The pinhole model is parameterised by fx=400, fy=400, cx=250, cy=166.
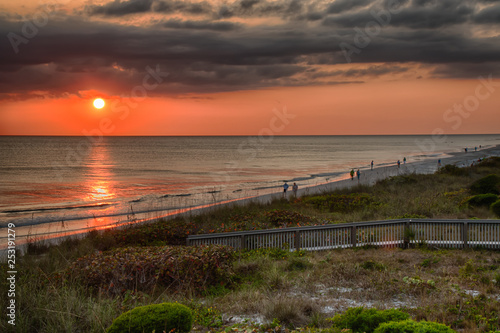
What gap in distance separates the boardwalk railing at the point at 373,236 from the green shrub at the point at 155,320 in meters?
6.63

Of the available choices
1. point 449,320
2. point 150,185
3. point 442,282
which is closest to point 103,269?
point 449,320

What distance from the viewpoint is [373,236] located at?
12.8m

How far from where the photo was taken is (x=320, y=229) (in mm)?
12320

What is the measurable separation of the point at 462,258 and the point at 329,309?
5.46 metres

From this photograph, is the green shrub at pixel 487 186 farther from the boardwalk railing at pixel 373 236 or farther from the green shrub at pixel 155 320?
the green shrub at pixel 155 320

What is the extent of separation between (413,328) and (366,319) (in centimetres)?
94

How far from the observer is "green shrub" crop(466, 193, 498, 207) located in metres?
18.5

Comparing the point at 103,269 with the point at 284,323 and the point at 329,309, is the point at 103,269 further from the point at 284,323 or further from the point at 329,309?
the point at 329,309

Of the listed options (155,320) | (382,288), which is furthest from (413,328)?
(382,288)

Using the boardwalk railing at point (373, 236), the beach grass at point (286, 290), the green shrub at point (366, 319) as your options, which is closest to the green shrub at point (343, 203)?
the boardwalk railing at point (373, 236)

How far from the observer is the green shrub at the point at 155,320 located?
4914mm

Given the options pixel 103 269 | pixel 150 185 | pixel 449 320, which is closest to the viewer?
pixel 449 320

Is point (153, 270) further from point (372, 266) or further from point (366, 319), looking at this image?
point (372, 266)

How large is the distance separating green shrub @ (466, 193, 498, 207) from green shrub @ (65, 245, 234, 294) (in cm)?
1446
